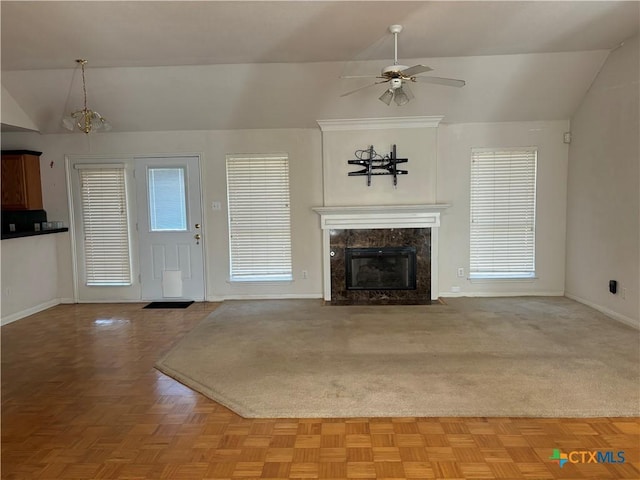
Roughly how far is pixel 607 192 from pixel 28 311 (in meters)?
7.24

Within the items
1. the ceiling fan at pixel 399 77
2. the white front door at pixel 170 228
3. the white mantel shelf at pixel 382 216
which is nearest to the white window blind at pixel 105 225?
the white front door at pixel 170 228

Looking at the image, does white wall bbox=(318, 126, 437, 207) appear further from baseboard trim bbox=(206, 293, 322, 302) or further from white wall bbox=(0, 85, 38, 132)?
white wall bbox=(0, 85, 38, 132)

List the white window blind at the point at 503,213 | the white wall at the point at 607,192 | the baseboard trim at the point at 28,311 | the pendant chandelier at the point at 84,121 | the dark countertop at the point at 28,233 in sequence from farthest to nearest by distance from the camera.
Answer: the white window blind at the point at 503,213
the baseboard trim at the point at 28,311
the dark countertop at the point at 28,233
the pendant chandelier at the point at 84,121
the white wall at the point at 607,192

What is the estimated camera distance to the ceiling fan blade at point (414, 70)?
344 cm

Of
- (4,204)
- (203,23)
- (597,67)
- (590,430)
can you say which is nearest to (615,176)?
(597,67)

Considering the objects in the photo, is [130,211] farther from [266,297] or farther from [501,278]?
[501,278]

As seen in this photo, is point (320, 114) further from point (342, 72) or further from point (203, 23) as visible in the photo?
point (203, 23)

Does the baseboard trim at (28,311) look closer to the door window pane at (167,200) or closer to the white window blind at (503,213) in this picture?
the door window pane at (167,200)

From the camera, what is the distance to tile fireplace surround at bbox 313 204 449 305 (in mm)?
5680

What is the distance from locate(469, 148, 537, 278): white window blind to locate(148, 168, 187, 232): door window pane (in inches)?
161

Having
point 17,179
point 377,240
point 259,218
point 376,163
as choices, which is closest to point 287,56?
point 376,163

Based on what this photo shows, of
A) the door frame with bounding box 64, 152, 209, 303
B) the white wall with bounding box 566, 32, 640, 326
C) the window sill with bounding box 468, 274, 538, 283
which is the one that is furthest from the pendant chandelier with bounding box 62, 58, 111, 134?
the white wall with bounding box 566, 32, 640, 326

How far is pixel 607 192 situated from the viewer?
4.80 m

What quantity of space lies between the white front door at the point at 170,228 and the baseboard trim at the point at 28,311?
1.23m
